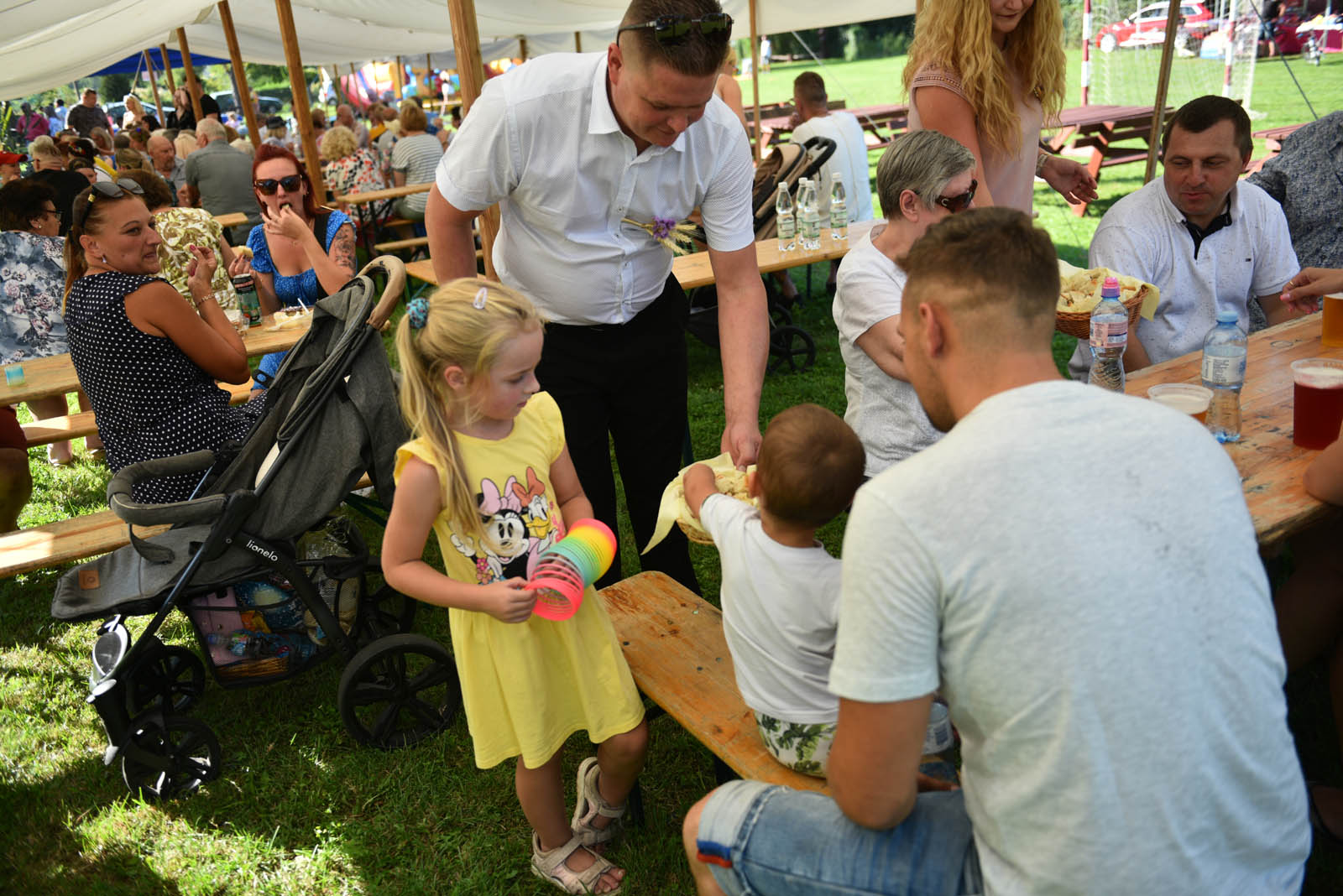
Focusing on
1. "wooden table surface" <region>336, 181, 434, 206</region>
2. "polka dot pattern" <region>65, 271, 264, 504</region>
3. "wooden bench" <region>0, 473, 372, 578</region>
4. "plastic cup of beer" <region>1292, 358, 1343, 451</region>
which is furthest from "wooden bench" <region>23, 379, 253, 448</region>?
"wooden table surface" <region>336, 181, 434, 206</region>

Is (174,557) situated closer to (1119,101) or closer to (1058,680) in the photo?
(1058,680)

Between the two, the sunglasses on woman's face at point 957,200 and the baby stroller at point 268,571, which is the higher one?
the sunglasses on woman's face at point 957,200

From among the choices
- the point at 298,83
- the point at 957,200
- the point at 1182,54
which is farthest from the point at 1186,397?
the point at 1182,54

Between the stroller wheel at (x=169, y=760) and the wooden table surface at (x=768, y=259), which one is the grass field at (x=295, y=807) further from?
the wooden table surface at (x=768, y=259)

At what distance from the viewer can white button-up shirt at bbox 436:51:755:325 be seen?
7.80 feet

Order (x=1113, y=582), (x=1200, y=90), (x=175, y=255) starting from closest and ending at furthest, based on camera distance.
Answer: (x=1113, y=582) < (x=175, y=255) < (x=1200, y=90)

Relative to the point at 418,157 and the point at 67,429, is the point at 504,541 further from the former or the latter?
the point at 418,157

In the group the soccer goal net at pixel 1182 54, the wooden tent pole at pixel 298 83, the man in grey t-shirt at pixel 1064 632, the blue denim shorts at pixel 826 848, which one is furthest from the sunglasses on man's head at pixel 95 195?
the soccer goal net at pixel 1182 54

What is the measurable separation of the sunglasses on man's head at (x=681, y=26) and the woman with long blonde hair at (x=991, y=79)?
3.54 ft

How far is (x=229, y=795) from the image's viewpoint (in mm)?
2982

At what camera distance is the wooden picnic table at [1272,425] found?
80.4 inches

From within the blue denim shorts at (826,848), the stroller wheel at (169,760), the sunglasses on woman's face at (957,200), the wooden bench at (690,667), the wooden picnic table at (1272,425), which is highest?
the sunglasses on woman's face at (957,200)

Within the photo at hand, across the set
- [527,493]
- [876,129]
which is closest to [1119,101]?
[876,129]

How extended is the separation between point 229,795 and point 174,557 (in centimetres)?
76
